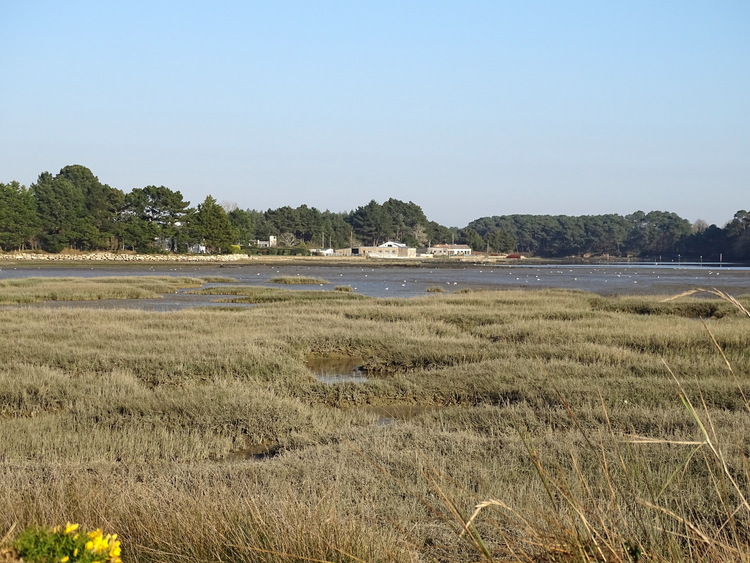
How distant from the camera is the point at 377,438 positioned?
8961 millimetres

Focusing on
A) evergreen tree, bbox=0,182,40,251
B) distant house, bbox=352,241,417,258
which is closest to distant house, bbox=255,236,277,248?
distant house, bbox=352,241,417,258

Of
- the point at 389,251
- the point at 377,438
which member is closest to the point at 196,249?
the point at 389,251

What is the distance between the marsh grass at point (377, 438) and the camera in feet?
14.5

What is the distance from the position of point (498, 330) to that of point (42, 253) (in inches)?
3601

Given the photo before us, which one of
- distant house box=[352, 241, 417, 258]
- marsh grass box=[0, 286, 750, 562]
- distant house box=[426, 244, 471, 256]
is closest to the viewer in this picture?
marsh grass box=[0, 286, 750, 562]

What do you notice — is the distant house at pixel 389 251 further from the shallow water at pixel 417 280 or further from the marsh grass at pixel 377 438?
the marsh grass at pixel 377 438

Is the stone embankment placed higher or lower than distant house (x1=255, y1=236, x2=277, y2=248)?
lower

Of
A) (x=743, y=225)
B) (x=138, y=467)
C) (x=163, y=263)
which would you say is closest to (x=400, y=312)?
(x=138, y=467)

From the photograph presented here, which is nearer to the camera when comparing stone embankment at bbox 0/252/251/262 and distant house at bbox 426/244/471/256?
stone embankment at bbox 0/252/251/262

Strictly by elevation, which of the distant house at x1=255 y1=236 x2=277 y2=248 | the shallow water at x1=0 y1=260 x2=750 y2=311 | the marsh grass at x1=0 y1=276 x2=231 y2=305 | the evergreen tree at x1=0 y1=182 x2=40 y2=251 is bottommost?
→ the shallow water at x1=0 y1=260 x2=750 y2=311

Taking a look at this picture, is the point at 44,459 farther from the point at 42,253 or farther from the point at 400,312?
the point at 42,253

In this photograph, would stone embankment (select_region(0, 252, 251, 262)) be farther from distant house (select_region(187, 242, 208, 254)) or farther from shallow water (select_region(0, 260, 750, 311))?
shallow water (select_region(0, 260, 750, 311))

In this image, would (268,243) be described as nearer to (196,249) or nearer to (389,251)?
(389,251)

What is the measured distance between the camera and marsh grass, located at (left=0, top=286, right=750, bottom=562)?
443cm
